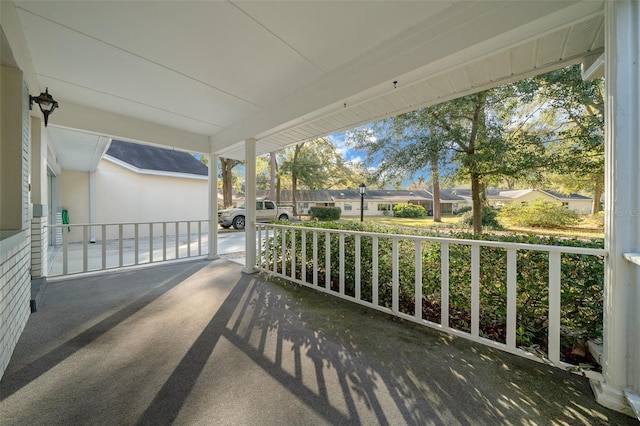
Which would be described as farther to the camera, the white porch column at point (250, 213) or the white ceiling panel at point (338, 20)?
the white porch column at point (250, 213)

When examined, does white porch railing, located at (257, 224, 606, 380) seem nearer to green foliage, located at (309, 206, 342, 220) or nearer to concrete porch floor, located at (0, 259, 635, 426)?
concrete porch floor, located at (0, 259, 635, 426)

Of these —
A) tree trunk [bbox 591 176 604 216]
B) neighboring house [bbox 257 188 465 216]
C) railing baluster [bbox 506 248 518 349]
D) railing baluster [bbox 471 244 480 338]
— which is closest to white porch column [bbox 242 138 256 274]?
railing baluster [bbox 471 244 480 338]

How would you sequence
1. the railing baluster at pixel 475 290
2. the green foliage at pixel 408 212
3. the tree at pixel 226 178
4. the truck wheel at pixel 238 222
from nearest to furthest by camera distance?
the railing baluster at pixel 475 290 < the truck wheel at pixel 238 222 < the tree at pixel 226 178 < the green foliage at pixel 408 212

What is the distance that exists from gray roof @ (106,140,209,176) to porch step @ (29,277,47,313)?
603 centimetres

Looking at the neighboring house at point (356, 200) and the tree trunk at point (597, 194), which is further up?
the neighboring house at point (356, 200)

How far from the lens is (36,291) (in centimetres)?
286

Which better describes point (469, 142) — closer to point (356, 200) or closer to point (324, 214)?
point (324, 214)

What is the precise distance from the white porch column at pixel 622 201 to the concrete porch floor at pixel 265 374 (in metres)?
0.27

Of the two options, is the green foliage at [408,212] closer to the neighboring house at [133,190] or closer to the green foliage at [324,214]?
the green foliage at [324,214]

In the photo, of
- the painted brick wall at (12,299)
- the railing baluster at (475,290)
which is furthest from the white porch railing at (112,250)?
the railing baluster at (475,290)

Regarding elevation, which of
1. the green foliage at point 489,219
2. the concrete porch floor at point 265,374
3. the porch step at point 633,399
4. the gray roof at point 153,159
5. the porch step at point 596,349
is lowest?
the concrete porch floor at point 265,374

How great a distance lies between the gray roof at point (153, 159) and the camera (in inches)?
331

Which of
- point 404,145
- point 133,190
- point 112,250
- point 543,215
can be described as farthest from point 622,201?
point 133,190

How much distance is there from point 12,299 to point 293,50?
315 cm
